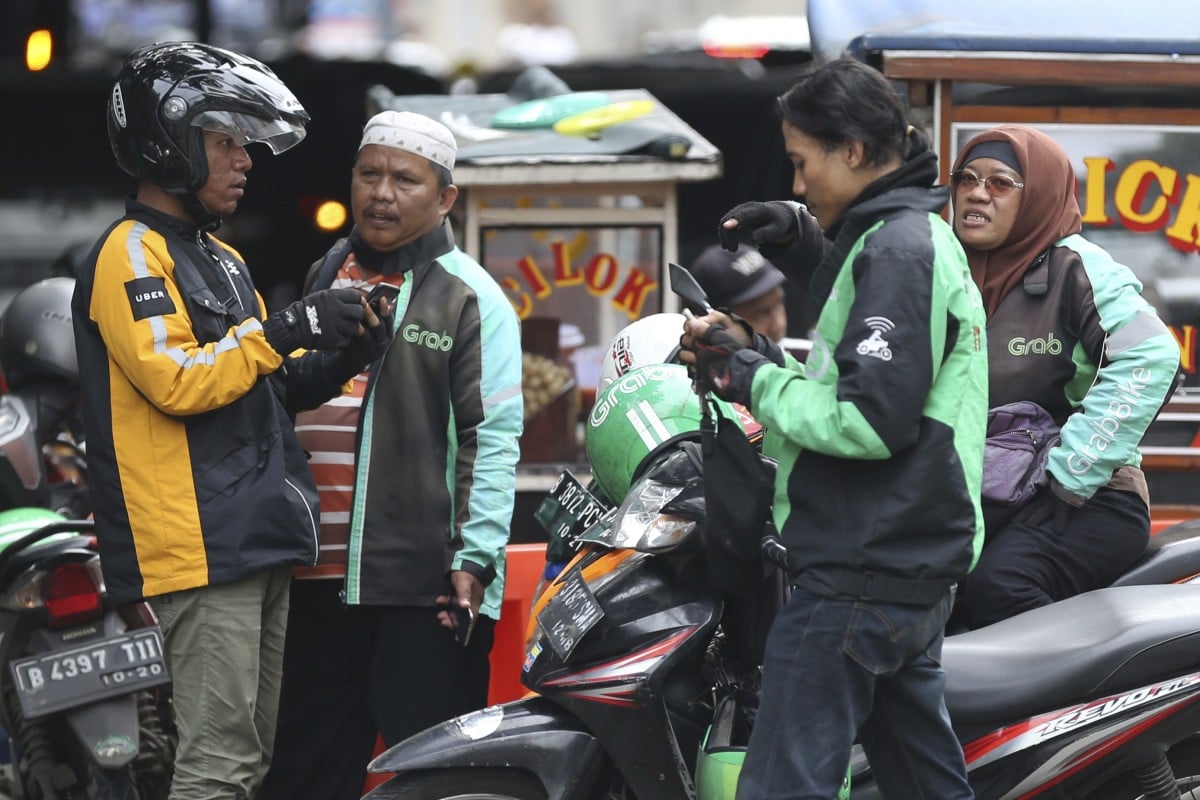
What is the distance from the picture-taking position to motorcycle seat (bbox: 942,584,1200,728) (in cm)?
343

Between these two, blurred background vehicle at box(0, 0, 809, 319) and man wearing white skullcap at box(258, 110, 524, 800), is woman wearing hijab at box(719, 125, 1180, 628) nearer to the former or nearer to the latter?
man wearing white skullcap at box(258, 110, 524, 800)

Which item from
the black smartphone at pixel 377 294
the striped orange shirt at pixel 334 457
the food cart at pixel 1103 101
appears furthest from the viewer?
the food cart at pixel 1103 101

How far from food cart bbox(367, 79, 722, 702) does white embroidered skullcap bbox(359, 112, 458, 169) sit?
1664 millimetres

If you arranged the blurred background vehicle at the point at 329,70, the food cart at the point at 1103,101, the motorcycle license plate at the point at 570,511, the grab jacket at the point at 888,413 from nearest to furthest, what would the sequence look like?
1. the grab jacket at the point at 888,413
2. the motorcycle license plate at the point at 570,511
3. the food cart at the point at 1103,101
4. the blurred background vehicle at the point at 329,70

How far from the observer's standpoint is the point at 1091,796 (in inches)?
142

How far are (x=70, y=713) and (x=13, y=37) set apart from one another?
6901mm

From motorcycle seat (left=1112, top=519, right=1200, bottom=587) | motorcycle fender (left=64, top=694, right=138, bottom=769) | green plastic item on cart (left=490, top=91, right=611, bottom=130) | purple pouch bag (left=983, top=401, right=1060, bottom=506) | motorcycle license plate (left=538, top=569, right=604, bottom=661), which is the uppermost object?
green plastic item on cart (left=490, top=91, right=611, bottom=130)

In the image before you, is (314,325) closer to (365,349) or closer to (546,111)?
(365,349)

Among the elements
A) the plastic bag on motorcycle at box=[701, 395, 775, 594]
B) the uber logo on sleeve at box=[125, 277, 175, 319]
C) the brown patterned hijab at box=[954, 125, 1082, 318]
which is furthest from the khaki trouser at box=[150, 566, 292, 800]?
the brown patterned hijab at box=[954, 125, 1082, 318]

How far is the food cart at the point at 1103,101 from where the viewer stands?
5.04 meters

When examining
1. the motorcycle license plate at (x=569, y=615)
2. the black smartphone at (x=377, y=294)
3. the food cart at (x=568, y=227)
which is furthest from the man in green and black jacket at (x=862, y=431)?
the food cart at (x=568, y=227)

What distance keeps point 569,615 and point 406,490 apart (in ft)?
2.33

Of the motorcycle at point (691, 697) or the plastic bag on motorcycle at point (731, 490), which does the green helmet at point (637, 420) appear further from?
the plastic bag on motorcycle at point (731, 490)

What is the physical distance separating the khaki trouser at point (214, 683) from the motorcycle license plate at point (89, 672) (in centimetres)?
50
